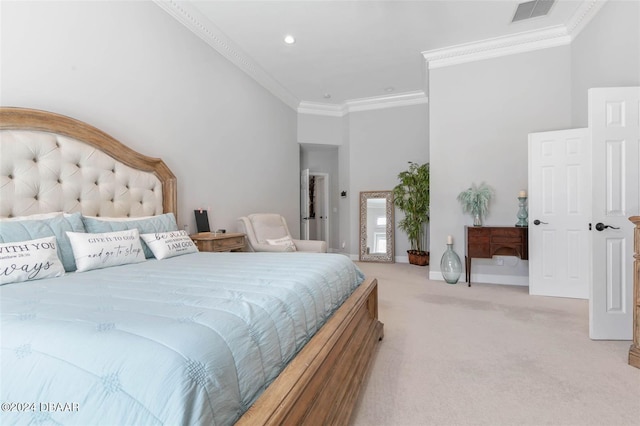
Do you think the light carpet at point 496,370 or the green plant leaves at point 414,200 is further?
the green plant leaves at point 414,200

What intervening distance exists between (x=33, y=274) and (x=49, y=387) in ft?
3.77

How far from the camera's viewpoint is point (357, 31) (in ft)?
12.6

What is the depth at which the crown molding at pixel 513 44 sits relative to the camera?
3607 millimetres

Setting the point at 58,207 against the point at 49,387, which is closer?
the point at 49,387

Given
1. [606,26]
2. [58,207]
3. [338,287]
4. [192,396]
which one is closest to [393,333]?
[338,287]

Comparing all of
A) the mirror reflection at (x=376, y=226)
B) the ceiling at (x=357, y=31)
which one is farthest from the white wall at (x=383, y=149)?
the ceiling at (x=357, y=31)

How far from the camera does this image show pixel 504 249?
4023 mm

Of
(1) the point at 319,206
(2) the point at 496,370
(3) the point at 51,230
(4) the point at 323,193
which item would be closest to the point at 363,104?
(4) the point at 323,193

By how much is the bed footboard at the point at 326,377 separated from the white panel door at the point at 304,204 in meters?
4.66

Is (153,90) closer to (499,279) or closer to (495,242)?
(495,242)

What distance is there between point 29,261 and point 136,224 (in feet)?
2.92

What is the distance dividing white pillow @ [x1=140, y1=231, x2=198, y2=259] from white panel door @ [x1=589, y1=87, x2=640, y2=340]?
3.23 meters

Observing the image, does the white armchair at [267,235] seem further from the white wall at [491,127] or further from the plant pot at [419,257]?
the plant pot at [419,257]

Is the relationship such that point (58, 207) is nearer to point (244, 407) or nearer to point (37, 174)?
→ point (37, 174)
